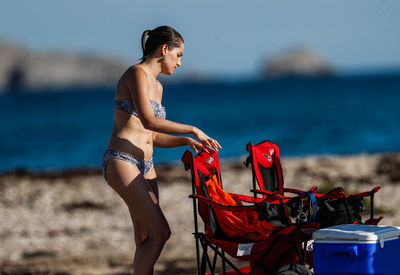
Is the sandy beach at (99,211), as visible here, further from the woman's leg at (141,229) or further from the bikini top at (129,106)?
the bikini top at (129,106)

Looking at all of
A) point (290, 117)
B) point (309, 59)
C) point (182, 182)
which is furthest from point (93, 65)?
point (182, 182)

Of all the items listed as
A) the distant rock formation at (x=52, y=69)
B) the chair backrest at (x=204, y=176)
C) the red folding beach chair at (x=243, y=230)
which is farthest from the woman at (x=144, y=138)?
the distant rock formation at (x=52, y=69)

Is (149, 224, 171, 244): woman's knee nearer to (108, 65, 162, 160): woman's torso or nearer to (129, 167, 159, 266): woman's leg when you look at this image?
(129, 167, 159, 266): woman's leg

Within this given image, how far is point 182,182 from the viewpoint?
11492 millimetres

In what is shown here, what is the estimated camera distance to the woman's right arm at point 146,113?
389 centimetres

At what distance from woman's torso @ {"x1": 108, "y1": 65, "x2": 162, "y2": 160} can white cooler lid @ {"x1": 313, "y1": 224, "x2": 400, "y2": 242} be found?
47.0 inches

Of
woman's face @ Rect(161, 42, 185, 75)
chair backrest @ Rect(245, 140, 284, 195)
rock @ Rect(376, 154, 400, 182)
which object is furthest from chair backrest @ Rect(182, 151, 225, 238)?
rock @ Rect(376, 154, 400, 182)

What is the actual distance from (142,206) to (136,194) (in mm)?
80

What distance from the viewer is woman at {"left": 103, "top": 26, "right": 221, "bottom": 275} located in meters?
3.96

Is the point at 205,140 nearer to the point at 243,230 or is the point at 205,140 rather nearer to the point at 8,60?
the point at 243,230

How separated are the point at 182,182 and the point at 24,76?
135280 mm

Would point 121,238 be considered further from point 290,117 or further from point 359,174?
point 290,117

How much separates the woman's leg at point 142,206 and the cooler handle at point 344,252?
98 centimetres

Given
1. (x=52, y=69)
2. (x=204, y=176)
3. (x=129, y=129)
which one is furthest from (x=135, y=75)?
(x=52, y=69)
